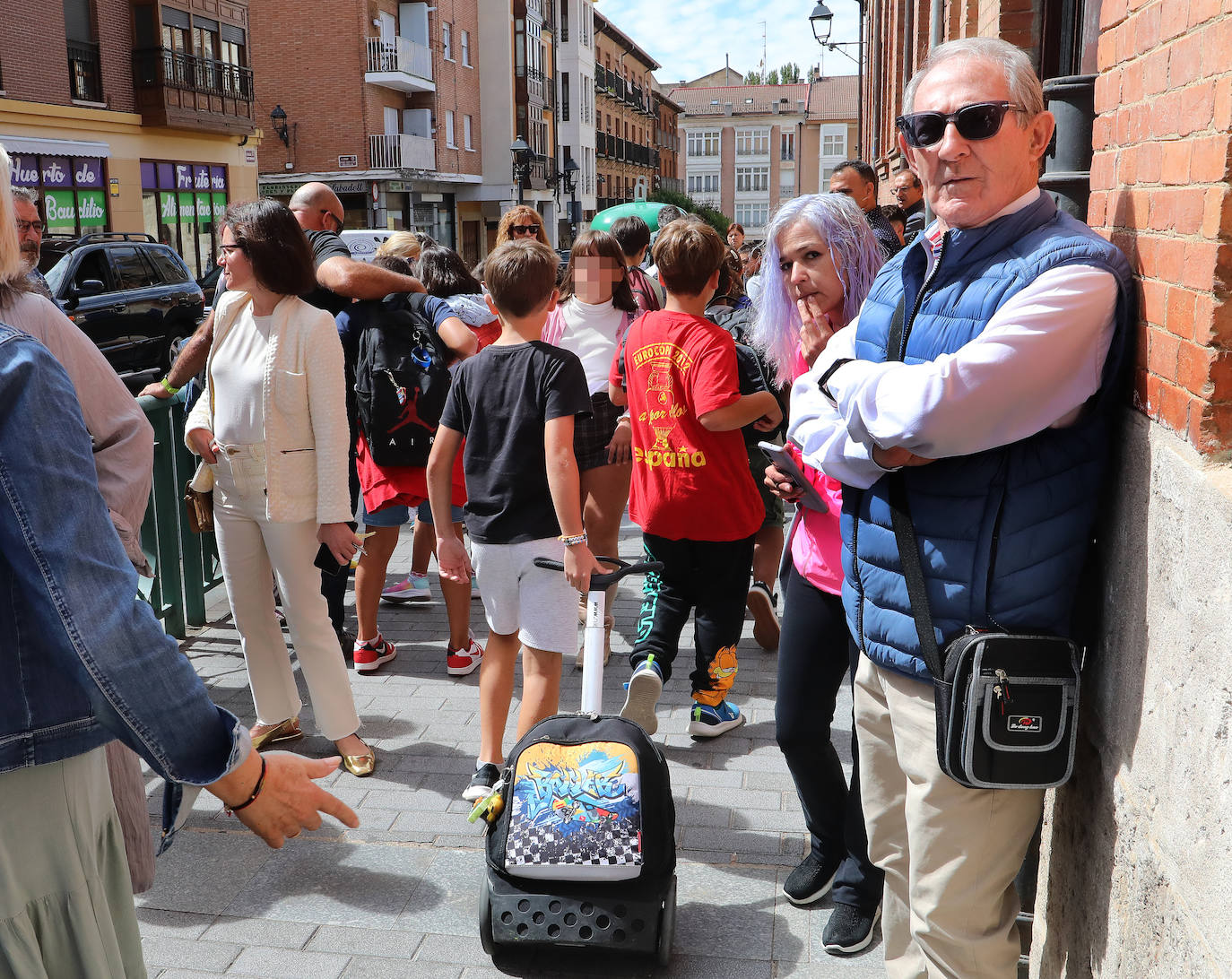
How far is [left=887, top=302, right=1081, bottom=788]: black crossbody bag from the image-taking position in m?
2.00

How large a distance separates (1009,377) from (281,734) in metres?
3.42

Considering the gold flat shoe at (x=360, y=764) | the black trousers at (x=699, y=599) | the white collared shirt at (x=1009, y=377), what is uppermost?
the white collared shirt at (x=1009, y=377)

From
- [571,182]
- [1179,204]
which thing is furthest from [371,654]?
[571,182]

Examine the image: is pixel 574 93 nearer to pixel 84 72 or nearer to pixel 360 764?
pixel 84 72

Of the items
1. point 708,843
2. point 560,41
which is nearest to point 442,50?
point 560,41

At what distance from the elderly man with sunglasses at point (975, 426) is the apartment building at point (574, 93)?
58.1 metres

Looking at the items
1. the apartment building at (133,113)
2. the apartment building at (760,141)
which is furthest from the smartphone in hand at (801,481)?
the apartment building at (760,141)

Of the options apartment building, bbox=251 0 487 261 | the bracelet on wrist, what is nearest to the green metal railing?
the bracelet on wrist

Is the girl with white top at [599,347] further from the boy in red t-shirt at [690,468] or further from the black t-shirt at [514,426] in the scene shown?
the black t-shirt at [514,426]

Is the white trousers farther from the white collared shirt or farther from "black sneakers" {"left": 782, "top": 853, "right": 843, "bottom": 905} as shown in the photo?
the white collared shirt

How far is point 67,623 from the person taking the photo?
1.47 meters

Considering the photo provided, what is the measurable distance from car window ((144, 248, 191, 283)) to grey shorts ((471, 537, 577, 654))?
628 inches

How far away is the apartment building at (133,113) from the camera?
24000mm

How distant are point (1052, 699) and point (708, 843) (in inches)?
72.4
